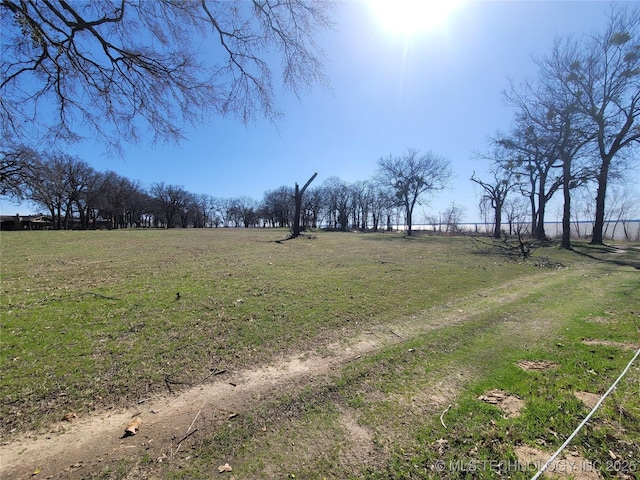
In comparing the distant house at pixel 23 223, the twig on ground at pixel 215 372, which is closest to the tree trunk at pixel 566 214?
the twig on ground at pixel 215 372

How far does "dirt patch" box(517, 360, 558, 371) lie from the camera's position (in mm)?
3320

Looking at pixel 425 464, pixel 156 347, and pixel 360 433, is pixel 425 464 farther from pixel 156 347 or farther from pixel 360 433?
pixel 156 347

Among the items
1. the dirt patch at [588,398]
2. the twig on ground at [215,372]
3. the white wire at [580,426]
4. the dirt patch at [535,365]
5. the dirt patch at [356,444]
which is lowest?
the dirt patch at [356,444]

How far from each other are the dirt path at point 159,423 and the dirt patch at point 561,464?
1.95 metres

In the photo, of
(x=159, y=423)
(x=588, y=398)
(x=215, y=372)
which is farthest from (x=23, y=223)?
(x=588, y=398)

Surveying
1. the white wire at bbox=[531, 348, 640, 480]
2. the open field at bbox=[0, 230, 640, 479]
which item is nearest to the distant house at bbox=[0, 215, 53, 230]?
the open field at bbox=[0, 230, 640, 479]

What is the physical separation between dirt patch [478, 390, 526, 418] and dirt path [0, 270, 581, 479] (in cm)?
150

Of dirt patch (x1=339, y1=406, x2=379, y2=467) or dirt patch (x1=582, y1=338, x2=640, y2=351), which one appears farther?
dirt patch (x1=582, y1=338, x2=640, y2=351)

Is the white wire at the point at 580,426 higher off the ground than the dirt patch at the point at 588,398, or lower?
higher

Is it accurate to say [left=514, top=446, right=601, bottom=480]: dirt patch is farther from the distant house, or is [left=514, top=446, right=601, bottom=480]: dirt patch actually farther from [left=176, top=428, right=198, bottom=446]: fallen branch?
the distant house

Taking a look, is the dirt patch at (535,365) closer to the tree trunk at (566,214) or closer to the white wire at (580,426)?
the white wire at (580,426)

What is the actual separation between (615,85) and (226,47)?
2518 cm

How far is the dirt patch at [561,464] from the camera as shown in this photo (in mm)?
1854

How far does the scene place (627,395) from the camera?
266cm
